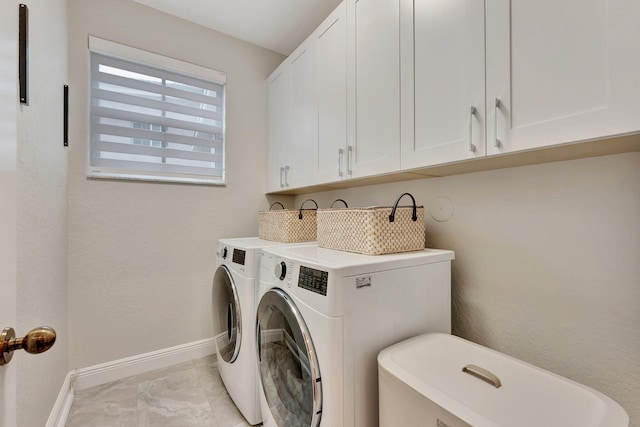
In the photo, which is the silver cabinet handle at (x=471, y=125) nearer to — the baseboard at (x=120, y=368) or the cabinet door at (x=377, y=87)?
the cabinet door at (x=377, y=87)

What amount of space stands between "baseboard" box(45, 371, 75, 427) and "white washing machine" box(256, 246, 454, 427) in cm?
109

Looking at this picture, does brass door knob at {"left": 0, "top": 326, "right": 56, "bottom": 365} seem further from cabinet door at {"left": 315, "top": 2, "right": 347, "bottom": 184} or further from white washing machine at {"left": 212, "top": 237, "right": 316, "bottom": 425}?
cabinet door at {"left": 315, "top": 2, "right": 347, "bottom": 184}

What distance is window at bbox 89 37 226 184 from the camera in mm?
1919

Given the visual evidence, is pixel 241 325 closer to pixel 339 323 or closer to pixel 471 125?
pixel 339 323

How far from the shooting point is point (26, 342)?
493 millimetres

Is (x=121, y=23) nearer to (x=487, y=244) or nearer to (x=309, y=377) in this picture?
(x=309, y=377)

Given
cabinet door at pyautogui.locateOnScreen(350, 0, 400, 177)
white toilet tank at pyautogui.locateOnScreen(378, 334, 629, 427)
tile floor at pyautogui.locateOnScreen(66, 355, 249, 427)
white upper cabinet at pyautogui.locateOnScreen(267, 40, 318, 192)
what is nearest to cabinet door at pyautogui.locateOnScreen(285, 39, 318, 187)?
white upper cabinet at pyautogui.locateOnScreen(267, 40, 318, 192)

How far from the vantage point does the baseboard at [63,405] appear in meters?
1.40

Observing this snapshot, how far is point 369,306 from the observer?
971 mm

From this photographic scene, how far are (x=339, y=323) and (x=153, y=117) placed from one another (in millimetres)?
2041

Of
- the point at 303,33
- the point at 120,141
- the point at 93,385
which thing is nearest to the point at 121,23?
the point at 120,141

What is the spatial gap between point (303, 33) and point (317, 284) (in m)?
2.20

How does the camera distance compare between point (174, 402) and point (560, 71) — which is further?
point (174, 402)

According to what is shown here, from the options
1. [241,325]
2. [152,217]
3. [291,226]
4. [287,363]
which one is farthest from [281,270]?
[152,217]
